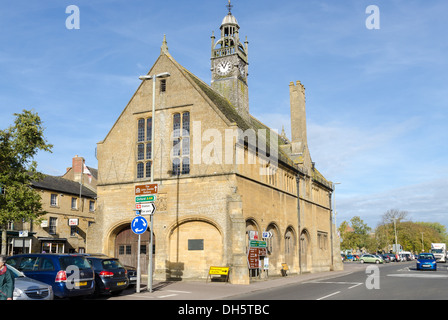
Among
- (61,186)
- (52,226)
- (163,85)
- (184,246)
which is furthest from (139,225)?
(61,186)

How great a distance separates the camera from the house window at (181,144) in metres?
28.9

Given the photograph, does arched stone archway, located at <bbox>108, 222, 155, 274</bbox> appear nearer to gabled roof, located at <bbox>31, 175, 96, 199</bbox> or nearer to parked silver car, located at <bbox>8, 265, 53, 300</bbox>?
parked silver car, located at <bbox>8, 265, 53, 300</bbox>

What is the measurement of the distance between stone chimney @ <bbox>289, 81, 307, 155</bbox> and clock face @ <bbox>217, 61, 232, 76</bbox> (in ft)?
31.6

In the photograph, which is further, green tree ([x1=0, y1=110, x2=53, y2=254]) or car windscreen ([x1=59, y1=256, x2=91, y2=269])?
green tree ([x1=0, y1=110, x2=53, y2=254])

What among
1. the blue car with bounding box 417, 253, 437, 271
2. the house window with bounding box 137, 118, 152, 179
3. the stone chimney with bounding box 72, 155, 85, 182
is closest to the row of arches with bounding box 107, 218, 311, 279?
the house window with bounding box 137, 118, 152, 179

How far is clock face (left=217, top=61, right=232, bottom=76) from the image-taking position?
36906 mm

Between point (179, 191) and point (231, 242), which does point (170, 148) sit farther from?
point (231, 242)

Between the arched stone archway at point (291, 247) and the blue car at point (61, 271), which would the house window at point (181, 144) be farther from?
the blue car at point (61, 271)

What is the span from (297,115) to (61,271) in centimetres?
3324

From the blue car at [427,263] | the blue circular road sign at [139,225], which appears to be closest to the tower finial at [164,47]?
the blue circular road sign at [139,225]

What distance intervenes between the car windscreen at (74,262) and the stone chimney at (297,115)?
29.9 m

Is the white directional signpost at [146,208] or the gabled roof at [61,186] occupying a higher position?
the gabled roof at [61,186]

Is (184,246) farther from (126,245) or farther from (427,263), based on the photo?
(427,263)

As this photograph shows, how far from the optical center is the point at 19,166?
26.4 metres
